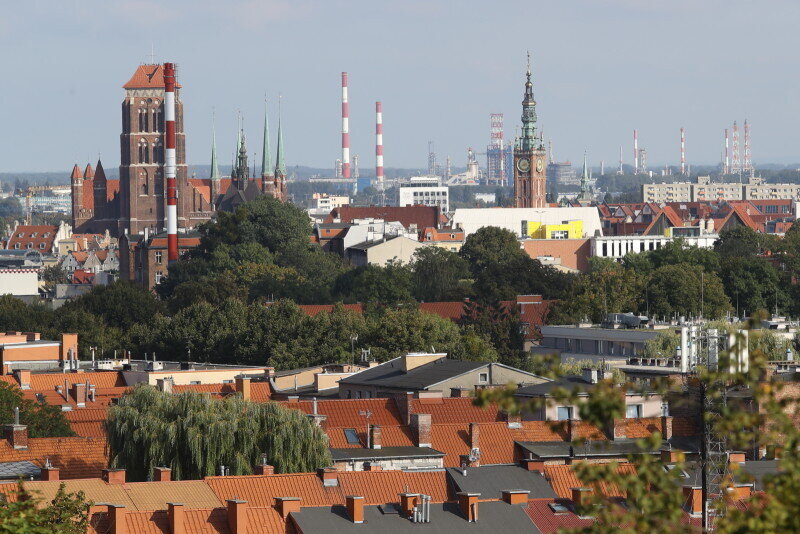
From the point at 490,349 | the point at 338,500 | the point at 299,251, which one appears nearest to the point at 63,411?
the point at 338,500

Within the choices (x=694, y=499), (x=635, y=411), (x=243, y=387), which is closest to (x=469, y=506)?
(x=694, y=499)

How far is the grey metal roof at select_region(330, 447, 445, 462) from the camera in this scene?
4078 centimetres

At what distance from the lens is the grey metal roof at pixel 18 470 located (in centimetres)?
3669

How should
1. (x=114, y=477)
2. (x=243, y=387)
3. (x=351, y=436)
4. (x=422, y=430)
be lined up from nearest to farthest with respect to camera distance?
(x=114, y=477) < (x=422, y=430) < (x=351, y=436) < (x=243, y=387)

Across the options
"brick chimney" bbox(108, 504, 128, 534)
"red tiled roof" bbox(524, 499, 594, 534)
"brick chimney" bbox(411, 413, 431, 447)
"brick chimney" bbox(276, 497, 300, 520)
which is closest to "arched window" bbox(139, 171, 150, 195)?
Answer: "brick chimney" bbox(411, 413, 431, 447)

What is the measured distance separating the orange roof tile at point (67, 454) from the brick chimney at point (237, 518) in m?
8.29

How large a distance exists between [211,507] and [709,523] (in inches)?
335

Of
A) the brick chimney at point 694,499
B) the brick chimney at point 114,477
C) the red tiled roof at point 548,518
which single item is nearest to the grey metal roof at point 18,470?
the brick chimney at point 114,477

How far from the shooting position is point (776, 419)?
46.6 ft

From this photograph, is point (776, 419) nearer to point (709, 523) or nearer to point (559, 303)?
point (709, 523)

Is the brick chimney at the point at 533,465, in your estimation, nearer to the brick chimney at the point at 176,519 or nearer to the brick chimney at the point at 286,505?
the brick chimney at the point at 286,505

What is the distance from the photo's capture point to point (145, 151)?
190125 millimetres

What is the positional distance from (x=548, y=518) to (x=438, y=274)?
9546cm

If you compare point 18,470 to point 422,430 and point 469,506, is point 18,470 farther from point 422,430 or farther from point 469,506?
point 469,506
